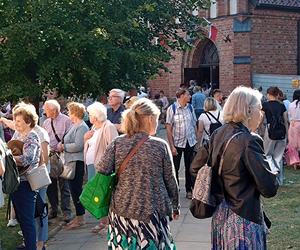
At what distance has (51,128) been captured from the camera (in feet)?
26.7

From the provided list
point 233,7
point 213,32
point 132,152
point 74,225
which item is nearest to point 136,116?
point 132,152

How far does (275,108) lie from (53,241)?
486cm

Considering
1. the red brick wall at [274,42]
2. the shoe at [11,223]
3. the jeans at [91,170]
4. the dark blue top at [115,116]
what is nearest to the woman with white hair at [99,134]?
the jeans at [91,170]

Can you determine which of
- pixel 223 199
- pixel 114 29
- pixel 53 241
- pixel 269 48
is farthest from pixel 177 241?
pixel 269 48

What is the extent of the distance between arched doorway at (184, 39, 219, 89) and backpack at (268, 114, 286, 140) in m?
14.9

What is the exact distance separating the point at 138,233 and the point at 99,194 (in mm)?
464

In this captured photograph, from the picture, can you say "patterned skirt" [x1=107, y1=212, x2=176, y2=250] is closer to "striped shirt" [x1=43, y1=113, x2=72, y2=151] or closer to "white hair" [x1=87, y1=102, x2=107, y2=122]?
"white hair" [x1=87, y1=102, x2=107, y2=122]

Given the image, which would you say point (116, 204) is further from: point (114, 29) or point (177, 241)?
point (114, 29)

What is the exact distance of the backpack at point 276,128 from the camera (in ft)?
33.8

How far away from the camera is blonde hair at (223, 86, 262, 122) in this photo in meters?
4.24

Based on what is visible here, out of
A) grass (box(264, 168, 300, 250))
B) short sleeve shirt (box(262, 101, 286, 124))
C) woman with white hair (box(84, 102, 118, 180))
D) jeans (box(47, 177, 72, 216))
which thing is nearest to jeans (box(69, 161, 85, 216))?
jeans (box(47, 177, 72, 216))

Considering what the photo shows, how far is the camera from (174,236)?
7.13 m

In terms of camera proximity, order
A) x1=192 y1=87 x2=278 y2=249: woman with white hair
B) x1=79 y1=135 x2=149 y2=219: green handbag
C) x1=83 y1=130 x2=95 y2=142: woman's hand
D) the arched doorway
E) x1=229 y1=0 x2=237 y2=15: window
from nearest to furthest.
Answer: x1=192 y1=87 x2=278 y2=249: woman with white hair
x1=79 y1=135 x2=149 y2=219: green handbag
x1=83 y1=130 x2=95 y2=142: woman's hand
x1=229 y1=0 x2=237 y2=15: window
the arched doorway

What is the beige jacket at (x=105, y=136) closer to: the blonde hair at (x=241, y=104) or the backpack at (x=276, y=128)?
the blonde hair at (x=241, y=104)
